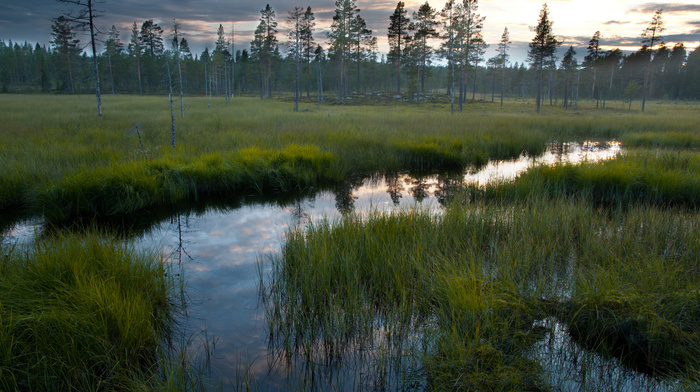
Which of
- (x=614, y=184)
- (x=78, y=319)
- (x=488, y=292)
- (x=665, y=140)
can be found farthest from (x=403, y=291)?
(x=665, y=140)

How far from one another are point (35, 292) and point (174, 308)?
1338 millimetres

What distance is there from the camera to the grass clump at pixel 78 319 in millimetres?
2867

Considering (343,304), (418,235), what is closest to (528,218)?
(418,235)

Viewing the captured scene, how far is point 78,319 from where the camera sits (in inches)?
126

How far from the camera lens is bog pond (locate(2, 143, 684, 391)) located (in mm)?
3238

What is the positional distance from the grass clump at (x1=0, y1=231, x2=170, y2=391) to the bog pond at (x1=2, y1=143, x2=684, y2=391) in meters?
0.52

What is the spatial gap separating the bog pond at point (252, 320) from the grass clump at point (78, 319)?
1.70 feet

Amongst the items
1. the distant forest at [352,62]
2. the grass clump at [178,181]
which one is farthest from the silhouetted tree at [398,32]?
the grass clump at [178,181]

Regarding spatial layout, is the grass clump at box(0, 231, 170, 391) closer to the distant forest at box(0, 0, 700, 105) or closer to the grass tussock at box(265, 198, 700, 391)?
the grass tussock at box(265, 198, 700, 391)

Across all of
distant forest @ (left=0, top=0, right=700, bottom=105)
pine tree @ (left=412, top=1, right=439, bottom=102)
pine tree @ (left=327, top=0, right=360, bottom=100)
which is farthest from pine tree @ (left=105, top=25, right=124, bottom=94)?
pine tree @ (left=412, top=1, right=439, bottom=102)

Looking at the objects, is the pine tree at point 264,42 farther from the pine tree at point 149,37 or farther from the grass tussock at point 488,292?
the grass tussock at point 488,292

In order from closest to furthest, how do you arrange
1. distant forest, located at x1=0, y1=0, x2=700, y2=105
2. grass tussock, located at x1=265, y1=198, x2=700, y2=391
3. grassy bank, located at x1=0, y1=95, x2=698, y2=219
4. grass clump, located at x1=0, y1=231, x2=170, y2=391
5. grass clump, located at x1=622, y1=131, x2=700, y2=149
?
grass clump, located at x1=0, y1=231, x2=170, y2=391
grass tussock, located at x1=265, y1=198, x2=700, y2=391
grassy bank, located at x1=0, y1=95, x2=698, y2=219
grass clump, located at x1=622, y1=131, x2=700, y2=149
distant forest, located at x1=0, y1=0, x2=700, y2=105

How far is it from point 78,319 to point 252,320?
1685 millimetres

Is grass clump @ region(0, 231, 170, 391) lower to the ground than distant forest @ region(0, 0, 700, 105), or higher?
lower
